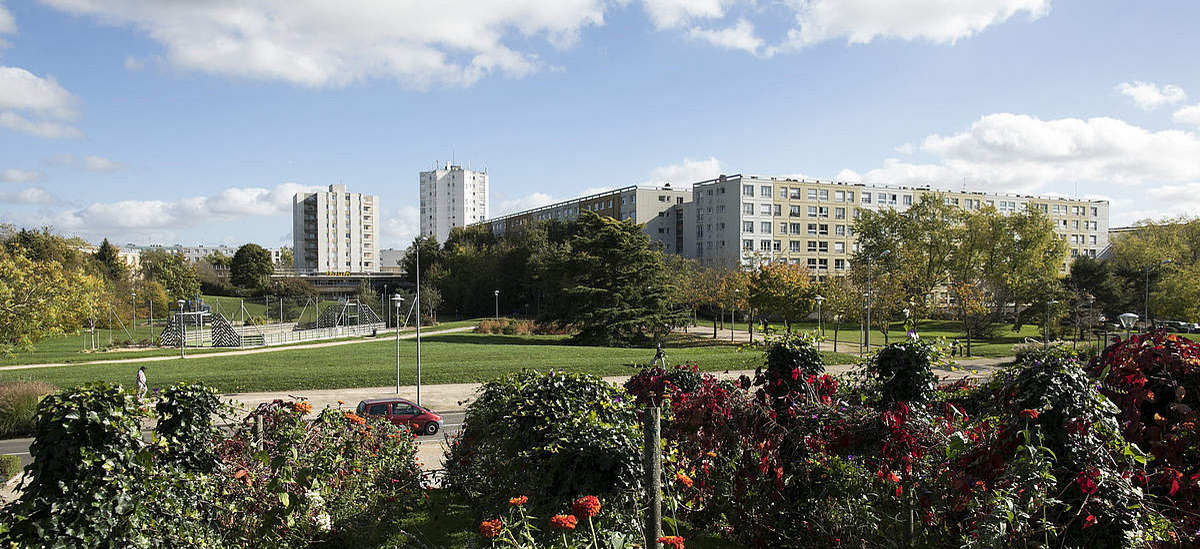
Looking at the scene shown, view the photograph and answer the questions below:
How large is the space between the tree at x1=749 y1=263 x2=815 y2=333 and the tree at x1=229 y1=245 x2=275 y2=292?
75.9m

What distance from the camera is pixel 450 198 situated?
18562 centimetres

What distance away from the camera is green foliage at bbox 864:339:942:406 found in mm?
6676

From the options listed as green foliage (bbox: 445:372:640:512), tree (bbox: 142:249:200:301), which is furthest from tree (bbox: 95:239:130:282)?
green foliage (bbox: 445:372:640:512)

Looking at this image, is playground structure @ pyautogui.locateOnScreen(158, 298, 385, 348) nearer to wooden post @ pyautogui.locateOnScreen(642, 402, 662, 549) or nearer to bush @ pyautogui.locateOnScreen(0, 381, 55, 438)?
bush @ pyautogui.locateOnScreen(0, 381, 55, 438)

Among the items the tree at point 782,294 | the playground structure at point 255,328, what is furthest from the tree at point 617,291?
the playground structure at point 255,328

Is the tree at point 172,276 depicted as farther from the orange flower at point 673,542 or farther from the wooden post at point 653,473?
the wooden post at point 653,473

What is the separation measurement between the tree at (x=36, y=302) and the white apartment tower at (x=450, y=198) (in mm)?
160766

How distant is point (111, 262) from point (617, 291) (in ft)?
184

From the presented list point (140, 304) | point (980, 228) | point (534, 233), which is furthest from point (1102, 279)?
point (140, 304)

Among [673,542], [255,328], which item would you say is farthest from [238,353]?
[673,542]

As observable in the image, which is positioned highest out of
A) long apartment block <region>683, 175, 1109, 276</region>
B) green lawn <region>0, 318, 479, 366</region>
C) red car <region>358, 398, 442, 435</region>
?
long apartment block <region>683, 175, 1109, 276</region>

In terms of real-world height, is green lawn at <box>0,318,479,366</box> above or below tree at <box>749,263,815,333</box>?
below

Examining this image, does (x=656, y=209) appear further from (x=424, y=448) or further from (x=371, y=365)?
(x=424, y=448)

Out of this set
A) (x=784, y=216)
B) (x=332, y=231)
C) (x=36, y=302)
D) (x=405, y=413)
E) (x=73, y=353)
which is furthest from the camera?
(x=332, y=231)
